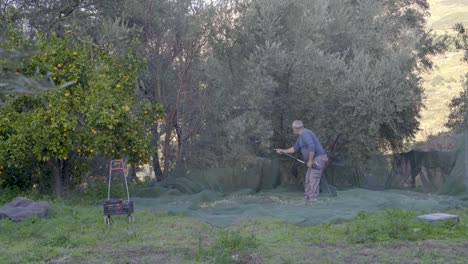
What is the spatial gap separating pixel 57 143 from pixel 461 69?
43552mm

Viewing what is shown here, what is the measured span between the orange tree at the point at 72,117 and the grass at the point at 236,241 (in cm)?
218

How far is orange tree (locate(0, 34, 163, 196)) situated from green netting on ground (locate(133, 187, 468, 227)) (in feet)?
4.15

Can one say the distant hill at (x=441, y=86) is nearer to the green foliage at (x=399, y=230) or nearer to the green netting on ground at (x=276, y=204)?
the green netting on ground at (x=276, y=204)

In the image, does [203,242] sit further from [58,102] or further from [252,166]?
[252,166]

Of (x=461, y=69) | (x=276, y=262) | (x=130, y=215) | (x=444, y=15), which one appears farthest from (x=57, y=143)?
(x=444, y=15)

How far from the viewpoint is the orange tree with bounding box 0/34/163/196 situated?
10.9 metres

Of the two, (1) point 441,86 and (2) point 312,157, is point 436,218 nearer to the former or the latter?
(2) point 312,157

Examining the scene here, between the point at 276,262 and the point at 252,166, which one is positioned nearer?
the point at 276,262

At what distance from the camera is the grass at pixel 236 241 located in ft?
21.4

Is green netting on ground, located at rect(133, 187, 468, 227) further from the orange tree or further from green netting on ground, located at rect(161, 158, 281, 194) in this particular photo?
the orange tree

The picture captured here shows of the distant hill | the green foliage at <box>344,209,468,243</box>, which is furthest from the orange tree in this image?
the distant hill

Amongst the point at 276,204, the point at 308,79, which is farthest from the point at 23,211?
the point at 308,79

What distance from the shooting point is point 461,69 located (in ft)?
159

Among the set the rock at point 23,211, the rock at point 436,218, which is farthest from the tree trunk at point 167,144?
the rock at point 436,218
